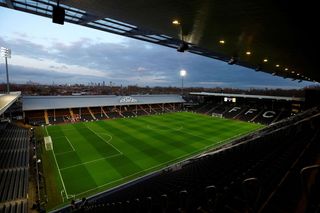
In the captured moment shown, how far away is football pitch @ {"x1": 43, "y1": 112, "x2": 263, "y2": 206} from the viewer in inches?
600

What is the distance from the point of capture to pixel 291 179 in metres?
3.42

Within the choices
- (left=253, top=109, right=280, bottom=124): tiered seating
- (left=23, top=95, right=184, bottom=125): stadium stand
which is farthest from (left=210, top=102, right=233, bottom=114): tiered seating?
(left=23, top=95, right=184, bottom=125): stadium stand

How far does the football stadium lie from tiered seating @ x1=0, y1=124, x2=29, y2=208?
7 cm

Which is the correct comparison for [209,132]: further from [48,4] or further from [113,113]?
[48,4]

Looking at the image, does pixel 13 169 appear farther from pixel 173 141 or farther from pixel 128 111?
pixel 128 111

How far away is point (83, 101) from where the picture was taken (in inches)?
1580

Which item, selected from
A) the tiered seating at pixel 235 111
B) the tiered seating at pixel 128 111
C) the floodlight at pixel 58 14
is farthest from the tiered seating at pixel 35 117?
the tiered seating at pixel 235 111

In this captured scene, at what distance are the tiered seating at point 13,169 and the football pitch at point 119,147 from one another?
7.09 feet

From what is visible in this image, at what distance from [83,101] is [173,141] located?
76.1 ft

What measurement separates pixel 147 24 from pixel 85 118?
3199 cm

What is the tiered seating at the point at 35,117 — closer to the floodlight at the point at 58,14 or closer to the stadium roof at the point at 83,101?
the stadium roof at the point at 83,101

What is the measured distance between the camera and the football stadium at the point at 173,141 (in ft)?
13.0

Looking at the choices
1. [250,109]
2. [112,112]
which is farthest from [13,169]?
[250,109]

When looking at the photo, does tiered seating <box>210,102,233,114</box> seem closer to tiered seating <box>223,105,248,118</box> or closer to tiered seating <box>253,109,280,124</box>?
tiered seating <box>223,105,248,118</box>
